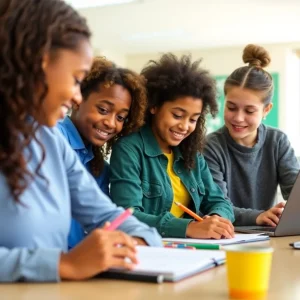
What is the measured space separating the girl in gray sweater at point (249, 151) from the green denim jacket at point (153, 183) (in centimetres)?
31

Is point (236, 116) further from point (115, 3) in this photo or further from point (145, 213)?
point (115, 3)

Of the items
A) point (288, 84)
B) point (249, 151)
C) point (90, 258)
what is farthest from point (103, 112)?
point (288, 84)

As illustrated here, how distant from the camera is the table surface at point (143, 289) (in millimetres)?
875

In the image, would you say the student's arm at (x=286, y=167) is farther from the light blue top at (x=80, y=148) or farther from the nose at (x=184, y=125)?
the light blue top at (x=80, y=148)

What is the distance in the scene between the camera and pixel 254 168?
7.70ft

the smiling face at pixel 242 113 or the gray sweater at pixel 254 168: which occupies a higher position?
the smiling face at pixel 242 113

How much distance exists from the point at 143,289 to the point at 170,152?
1118mm

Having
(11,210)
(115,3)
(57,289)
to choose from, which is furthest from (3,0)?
(115,3)

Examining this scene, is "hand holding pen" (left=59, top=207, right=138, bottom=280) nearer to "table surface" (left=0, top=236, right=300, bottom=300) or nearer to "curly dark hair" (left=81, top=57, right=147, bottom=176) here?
"table surface" (left=0, top=236, right=300, bottom=300)

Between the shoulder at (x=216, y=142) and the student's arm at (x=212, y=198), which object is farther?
the shoulder at (x=216, y=142)

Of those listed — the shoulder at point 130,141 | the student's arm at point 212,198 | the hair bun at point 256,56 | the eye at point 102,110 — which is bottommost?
the student's arm at point 212,198

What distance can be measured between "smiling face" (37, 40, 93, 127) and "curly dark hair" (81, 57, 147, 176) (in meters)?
0.80

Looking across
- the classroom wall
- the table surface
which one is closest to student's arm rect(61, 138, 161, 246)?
the table surface

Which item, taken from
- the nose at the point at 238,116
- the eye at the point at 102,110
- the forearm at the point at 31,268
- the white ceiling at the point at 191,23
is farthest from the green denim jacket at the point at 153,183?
the white ceiling at the point at 191,23
